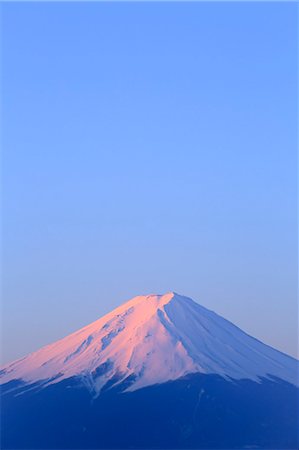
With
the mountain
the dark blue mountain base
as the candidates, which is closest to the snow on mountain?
the mountain

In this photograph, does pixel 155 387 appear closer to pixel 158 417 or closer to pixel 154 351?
pixel 158 417

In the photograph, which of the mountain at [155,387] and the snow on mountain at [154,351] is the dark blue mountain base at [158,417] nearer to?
the mountain at [155,387]

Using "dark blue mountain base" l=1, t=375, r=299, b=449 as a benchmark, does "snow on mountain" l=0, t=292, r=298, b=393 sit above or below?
above

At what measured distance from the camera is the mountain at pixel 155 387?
8825 cm

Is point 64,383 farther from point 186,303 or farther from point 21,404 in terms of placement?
point 186,303

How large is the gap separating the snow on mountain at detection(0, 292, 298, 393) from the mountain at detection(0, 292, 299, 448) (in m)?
0.11

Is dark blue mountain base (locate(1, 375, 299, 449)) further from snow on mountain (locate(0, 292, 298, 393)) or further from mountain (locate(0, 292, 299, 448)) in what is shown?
snow on mountain (locate(0, 292, 298, 393))

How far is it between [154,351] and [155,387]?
16.2 feet

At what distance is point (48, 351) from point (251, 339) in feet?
61.2

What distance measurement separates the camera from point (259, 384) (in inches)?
3720

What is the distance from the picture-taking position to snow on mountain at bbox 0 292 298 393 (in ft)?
309

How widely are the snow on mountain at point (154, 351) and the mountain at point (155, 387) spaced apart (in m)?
0.11

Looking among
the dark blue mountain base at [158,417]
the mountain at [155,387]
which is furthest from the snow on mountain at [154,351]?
the dark blue mountain base at [158,417]

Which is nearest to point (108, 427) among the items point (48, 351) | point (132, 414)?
point (132, 414)
